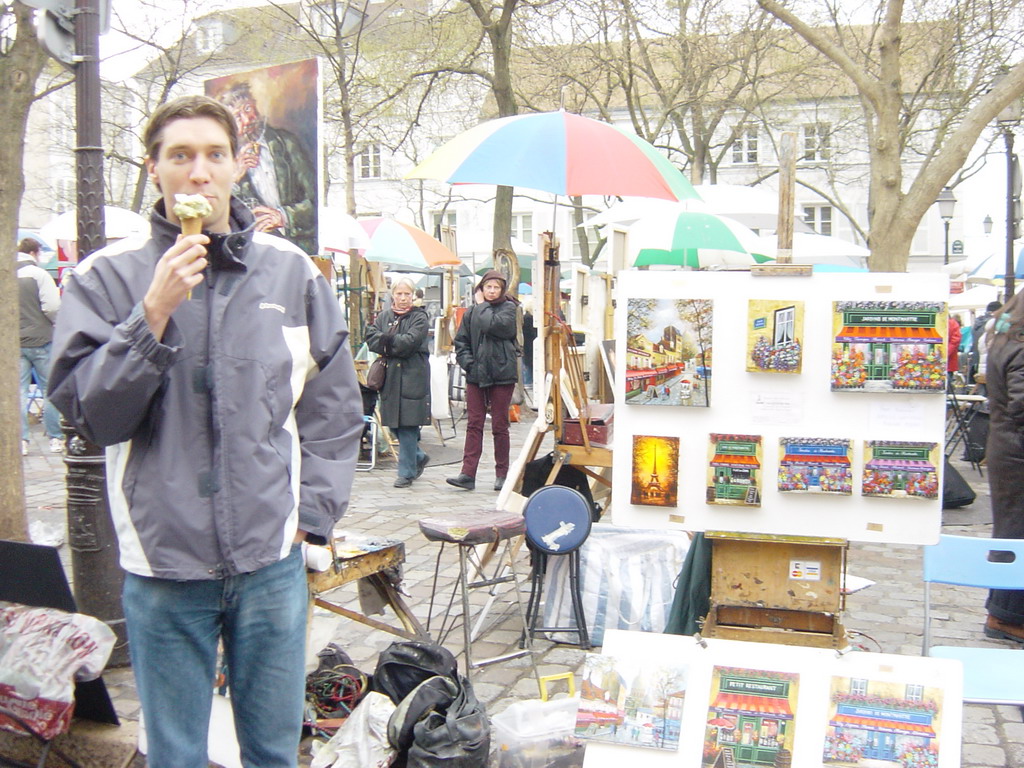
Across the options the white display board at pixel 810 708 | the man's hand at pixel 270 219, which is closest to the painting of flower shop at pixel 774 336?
the white display board at pixel 810 708

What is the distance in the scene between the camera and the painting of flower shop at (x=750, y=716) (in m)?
2.79

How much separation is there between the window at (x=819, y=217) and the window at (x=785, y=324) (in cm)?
3987

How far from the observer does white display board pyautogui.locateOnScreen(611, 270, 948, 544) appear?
310cm

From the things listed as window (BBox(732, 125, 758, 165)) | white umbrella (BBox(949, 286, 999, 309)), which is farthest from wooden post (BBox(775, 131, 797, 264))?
window (BBox(732, 125, 758, 165))

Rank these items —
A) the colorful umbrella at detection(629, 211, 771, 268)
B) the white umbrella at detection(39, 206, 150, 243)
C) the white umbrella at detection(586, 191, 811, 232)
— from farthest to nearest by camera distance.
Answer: the white umbrella at detection(39, 206, 150, 243) → the white umbrella at detection(586, 191, 811, 232) → the colorful umbrella at detection(629, 211, 771, 268)

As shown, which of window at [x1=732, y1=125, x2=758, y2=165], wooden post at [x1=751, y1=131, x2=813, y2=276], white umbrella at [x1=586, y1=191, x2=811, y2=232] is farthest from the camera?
window at [x1=732, y1=125, x2=758, y2=165]

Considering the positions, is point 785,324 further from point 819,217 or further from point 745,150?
point 819,217

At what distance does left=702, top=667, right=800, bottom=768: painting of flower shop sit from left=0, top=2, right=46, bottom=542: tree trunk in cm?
308

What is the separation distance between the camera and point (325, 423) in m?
2.22

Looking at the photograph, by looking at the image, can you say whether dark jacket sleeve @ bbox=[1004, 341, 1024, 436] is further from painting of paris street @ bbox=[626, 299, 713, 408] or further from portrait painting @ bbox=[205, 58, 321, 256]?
portrait painting @ bbox=[205, 58, 321, 256]

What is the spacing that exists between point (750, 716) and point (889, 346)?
118 cm

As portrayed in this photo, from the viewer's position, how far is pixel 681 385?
324 cm

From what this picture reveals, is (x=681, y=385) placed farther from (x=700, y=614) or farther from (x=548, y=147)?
(x=548, y=147)

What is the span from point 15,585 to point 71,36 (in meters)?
2.09
